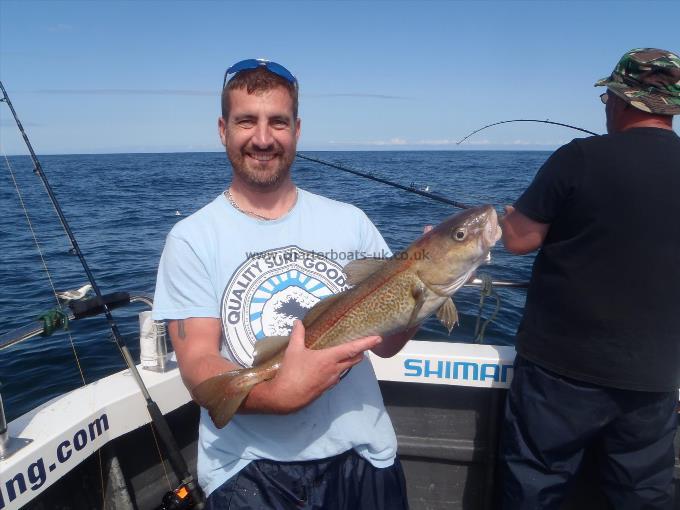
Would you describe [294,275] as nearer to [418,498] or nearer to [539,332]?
[539,332]

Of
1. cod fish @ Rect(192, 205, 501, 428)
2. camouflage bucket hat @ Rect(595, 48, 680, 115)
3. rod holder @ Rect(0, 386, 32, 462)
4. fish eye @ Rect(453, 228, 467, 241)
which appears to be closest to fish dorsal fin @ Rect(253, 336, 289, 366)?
cod fish @ Rect(192, 205, 501, 428)

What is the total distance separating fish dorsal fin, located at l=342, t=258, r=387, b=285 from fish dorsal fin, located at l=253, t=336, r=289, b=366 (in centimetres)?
49

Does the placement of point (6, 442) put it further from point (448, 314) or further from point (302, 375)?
point (448, 314)

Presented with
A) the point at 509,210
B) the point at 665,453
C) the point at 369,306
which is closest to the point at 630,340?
the point at 665,453

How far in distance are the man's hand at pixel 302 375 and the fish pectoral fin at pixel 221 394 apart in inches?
2.6

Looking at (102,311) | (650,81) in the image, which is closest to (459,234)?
(650,81)

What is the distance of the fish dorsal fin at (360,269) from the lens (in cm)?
240

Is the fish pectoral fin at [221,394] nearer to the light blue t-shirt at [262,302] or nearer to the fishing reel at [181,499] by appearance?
the light blue t-shirt at [262,302]

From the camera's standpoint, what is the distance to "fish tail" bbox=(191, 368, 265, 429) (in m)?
1.95

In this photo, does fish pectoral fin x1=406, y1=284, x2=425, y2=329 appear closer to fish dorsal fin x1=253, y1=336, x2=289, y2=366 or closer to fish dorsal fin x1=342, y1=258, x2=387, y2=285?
fish dorsal fin x1=342, y1=258, x2=387, y2=285

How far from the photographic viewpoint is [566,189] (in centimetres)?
274

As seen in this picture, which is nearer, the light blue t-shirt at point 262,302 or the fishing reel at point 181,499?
the light blue t-shirt at point 262,302

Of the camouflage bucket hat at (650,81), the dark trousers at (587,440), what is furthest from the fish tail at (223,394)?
the camouflage bucket hat at (650,81)

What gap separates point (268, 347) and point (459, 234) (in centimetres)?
117
